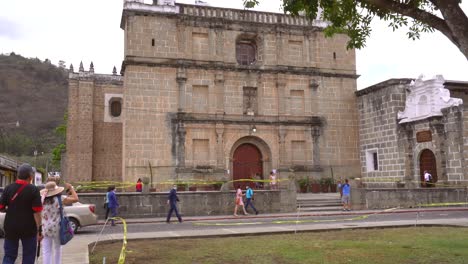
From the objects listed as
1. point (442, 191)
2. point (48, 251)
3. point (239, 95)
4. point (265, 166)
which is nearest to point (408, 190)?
point (442, 191)

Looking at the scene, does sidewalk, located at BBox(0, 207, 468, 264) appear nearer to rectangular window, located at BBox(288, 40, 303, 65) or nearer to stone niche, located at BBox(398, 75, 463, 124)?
stone niche, located at BBox(398, 75, 463, 124)

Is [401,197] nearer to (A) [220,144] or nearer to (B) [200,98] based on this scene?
(A) [220,144]

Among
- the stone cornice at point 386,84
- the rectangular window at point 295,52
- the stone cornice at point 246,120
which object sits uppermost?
the rectangular window at point 295,52

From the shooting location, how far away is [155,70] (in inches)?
1029

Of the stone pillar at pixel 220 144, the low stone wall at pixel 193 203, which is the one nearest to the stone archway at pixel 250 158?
the stone pillar at pixel 220 144

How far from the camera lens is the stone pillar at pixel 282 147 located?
2749 cm

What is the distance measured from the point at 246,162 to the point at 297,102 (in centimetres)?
492

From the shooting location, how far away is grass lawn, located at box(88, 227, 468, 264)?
8.41m

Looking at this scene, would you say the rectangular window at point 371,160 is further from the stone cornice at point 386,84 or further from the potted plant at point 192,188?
the potted plant at point 192,188

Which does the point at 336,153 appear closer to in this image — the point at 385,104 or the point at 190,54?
the point at 385,104

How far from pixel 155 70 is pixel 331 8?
18.7 metres

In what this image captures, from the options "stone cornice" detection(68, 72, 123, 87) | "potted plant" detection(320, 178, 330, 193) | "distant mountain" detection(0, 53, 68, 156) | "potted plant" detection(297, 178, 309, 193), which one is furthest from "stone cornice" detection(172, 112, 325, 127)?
"distant mountain" detection(0, 53, 68, 156)

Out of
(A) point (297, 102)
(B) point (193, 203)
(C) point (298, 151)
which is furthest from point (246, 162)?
(B) point (193, 203)

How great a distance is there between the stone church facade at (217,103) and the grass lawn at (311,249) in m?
14.7
